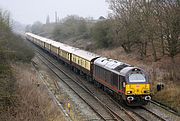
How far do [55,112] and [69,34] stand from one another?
74.4 metres

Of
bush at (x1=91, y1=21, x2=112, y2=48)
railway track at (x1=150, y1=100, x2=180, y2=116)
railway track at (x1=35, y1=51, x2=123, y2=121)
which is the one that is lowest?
railway track at (x1=35, y1=51, x2=123, y2=121)

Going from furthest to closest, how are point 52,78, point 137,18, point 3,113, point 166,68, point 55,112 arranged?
point 137,18 < point 52,78 < point 166,68 < point 55,112 < point 3,113

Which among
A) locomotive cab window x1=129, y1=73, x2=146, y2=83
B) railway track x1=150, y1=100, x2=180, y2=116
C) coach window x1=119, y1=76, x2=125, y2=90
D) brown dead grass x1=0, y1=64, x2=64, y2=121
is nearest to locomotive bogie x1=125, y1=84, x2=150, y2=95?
locomotive cab window x1=129, y1=73, x2=146, y2=83

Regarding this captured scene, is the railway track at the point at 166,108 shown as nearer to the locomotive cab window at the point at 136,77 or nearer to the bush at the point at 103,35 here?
the locomotive cab window at the point at 136,77

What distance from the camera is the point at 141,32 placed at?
44188 mm

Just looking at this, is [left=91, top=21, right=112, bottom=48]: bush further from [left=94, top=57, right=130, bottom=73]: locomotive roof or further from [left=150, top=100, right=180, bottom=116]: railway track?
[left=150, top=100, right=180, bottom=116]: railway track

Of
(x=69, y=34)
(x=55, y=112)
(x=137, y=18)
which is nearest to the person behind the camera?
(x=55, y=112)

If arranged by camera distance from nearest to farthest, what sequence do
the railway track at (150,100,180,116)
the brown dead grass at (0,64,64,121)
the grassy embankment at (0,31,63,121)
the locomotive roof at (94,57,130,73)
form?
the brown dead grass at (0,64,64,121) → the grassy embankment at (0,31,63,121) → the railway track at (150,100,180,116) → the locomotive roof at (94,57,130,73)

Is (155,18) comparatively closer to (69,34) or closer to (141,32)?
(141,32)

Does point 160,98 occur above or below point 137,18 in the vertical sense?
below

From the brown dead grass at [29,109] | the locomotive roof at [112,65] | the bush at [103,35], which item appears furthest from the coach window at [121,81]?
the bush at [103,35]

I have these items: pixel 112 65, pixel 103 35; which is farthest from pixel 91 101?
pixel 103 35

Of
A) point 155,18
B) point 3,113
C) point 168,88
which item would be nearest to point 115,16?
point 155,18

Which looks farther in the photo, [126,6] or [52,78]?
[126,6]
